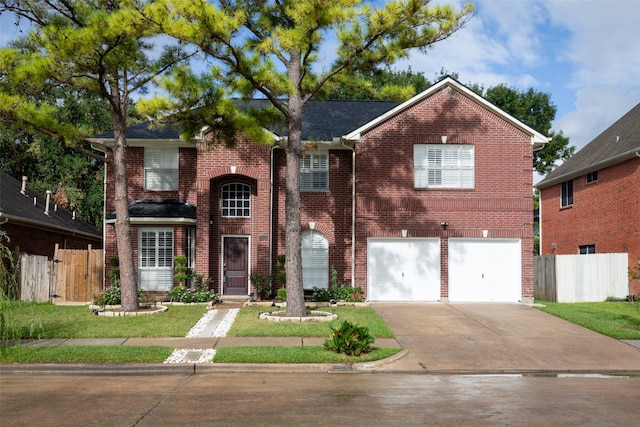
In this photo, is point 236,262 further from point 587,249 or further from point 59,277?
point 587,249

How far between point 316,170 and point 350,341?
11.3 meters

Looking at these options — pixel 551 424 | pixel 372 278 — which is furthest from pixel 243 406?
pixel 372 278

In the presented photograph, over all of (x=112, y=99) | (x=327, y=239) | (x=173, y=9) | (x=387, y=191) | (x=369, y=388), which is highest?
(x=173, y=9)

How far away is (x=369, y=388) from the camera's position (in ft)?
30.6

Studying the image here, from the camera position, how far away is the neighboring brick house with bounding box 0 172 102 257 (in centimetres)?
2309

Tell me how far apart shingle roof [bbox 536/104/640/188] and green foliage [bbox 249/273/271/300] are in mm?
14666

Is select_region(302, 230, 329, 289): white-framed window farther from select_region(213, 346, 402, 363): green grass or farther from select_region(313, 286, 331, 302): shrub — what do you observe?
select_region(213, 346, 402, 363): green grass

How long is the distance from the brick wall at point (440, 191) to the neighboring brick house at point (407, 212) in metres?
0.03

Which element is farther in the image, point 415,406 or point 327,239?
point 327,239

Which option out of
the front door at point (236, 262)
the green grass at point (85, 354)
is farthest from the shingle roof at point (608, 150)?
the green grass at point (85, 354)

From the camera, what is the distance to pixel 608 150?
86.8 feet

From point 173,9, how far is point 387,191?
391 inches

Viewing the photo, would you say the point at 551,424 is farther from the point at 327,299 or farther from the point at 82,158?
the point at 82,158

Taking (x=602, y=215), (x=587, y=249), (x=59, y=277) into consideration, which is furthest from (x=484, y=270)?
(x=59, y=277)
